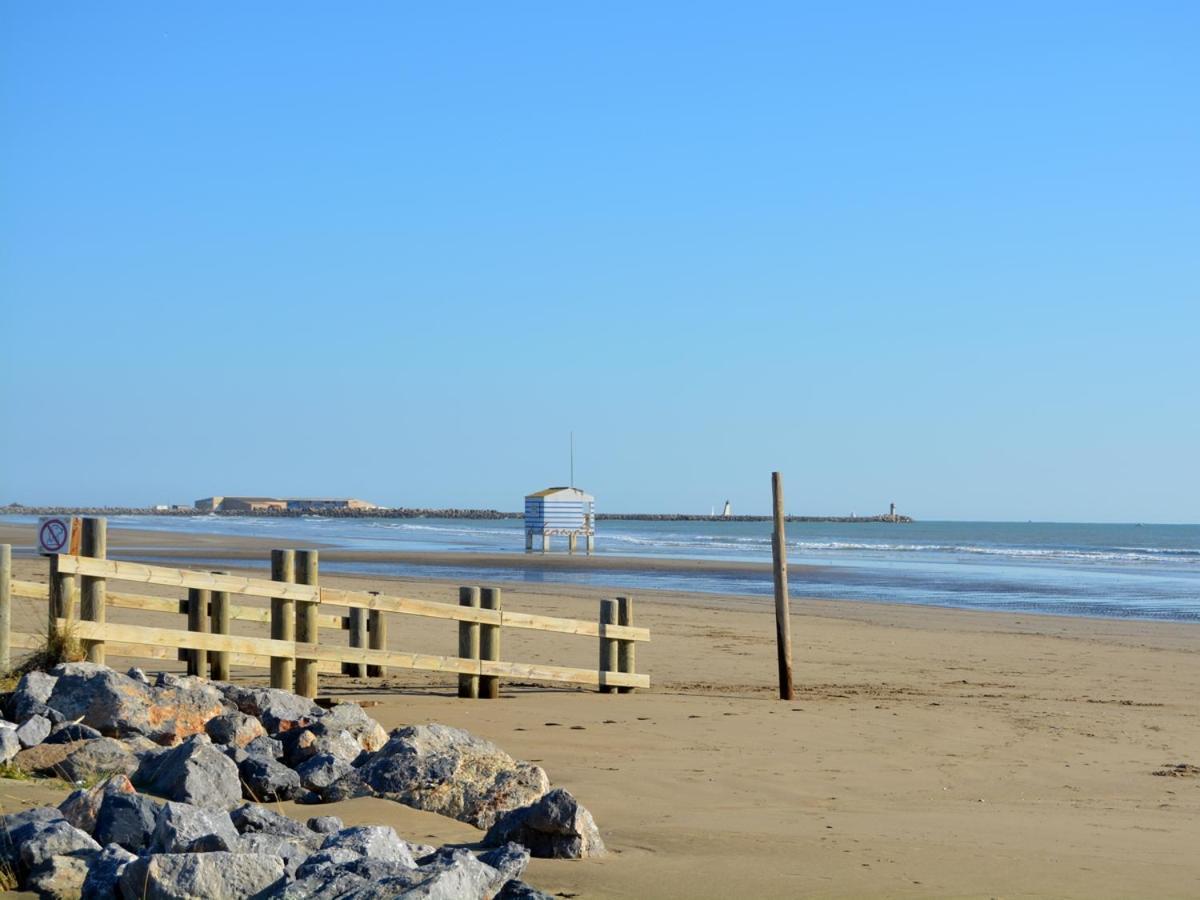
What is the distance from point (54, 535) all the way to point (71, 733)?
267 centimetres

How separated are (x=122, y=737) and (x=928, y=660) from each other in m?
12.3

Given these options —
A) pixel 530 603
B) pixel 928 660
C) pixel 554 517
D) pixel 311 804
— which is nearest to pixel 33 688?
pixel 311 804

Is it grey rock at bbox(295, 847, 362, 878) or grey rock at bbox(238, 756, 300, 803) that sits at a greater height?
grey rock at bbox(295, 847, 362, 878)

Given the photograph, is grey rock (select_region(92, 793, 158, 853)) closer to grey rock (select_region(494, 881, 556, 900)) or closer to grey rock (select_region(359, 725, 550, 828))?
grey rock (select_region(494, 881, 556, 900))

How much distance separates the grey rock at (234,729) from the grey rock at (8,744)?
1183 mm

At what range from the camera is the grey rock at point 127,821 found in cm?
581

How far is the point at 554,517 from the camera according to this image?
56.3m

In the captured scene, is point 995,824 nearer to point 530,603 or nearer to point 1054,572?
point 530,603

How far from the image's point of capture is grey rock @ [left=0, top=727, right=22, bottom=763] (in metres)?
7.57

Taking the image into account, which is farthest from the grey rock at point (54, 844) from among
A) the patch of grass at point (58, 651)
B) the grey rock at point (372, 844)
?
the patch of grass at point (58, 651)

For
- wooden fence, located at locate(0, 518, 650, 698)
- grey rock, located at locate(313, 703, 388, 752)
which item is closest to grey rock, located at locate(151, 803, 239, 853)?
grey rock, located at locate(313, 703, 388, 752)

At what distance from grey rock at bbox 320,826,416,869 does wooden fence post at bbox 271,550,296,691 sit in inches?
234

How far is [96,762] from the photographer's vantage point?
767 centimetres

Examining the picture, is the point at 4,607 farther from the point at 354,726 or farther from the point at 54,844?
the point at 54,844
